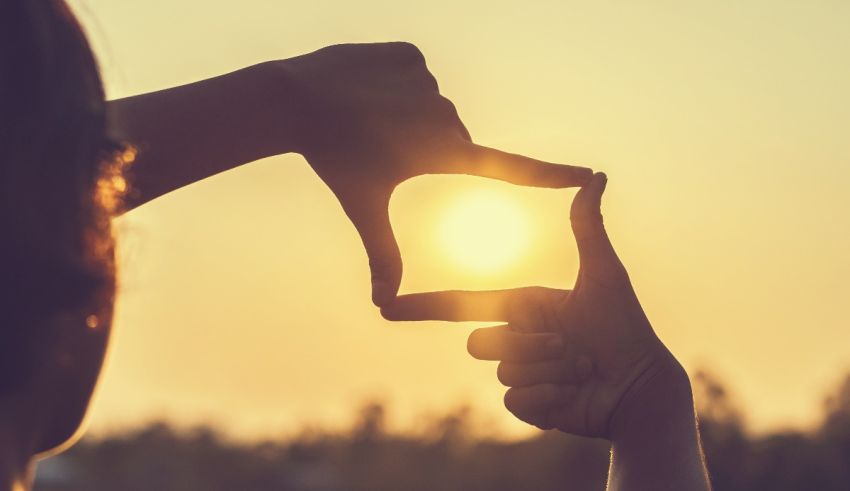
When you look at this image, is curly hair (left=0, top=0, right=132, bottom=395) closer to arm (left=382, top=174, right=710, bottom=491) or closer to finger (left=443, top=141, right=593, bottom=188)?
finger (left=443, top=141, right=593, bottom=188)

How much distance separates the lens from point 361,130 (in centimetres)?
290

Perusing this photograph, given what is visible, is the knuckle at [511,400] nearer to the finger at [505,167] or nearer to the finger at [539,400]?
the finger at [539,400]

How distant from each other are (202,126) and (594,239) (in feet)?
3.30

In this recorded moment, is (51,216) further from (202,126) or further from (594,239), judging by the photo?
(594,239)

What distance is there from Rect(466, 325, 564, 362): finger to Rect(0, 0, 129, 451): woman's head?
160 cm

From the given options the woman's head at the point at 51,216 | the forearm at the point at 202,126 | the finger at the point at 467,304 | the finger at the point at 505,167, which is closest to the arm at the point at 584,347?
the finger at the point at 467,304

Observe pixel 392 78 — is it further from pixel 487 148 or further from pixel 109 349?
pixel 109 349

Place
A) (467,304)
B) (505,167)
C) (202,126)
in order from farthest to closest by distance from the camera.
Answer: (467,304), (505,167), (202,126)

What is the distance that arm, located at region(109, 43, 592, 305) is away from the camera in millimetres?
2754

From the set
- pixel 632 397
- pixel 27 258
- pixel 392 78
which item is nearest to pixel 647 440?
pixel 632 397

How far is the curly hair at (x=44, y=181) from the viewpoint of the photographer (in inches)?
58.0

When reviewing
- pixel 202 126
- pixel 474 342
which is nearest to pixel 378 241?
pixel 474 342

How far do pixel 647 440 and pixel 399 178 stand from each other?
803mm

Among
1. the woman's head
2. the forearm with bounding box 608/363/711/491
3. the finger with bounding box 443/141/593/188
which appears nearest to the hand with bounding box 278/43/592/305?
the finger with bounding box 443/141/593/188
